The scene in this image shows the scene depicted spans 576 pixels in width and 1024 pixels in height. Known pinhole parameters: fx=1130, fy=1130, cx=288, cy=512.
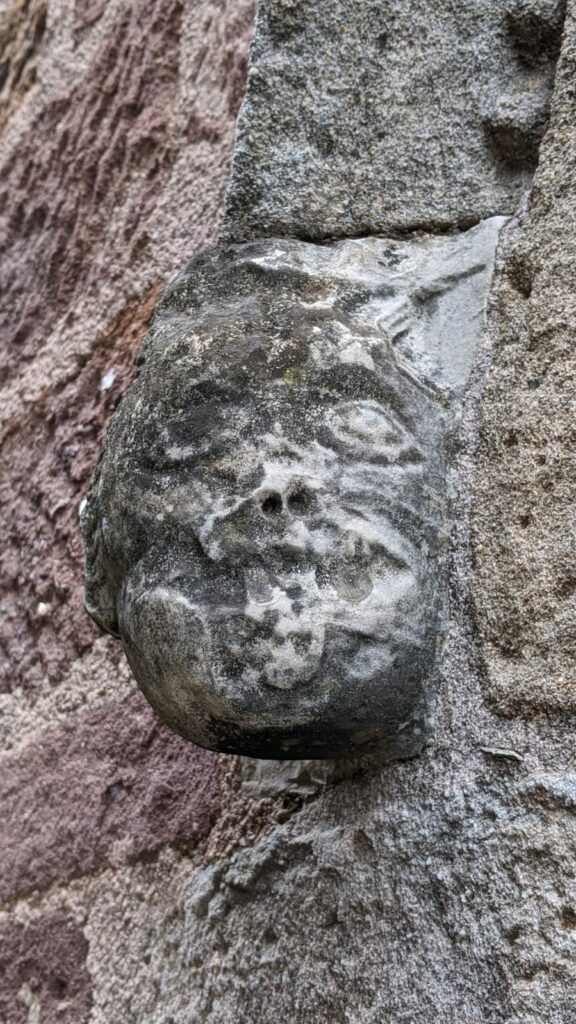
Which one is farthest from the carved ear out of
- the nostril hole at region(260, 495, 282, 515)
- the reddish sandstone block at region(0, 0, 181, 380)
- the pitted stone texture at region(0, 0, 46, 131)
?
the pitted stone texture at region(0, 0, 46, 131)

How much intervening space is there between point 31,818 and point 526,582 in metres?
0.61

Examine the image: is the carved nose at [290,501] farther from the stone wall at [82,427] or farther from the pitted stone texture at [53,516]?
the pitted stone texture at [53,516]

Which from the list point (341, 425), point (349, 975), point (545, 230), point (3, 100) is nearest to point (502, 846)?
point (349, 975)

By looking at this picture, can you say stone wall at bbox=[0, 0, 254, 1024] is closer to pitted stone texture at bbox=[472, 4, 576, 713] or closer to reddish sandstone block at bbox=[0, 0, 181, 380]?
reddish sandstone block at bbox=[0, 0, 181, 380]

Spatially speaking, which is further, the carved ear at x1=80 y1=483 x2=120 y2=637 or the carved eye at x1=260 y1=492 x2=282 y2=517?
the carved ear at x1=80 y1=483 x2=120 y2=637

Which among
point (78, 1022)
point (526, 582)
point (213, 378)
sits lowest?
point (78, 1022)

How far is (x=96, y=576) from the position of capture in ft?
2.38

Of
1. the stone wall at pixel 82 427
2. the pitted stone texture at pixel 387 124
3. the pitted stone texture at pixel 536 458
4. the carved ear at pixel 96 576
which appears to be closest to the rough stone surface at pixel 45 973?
the stone wall at pixel 82 427

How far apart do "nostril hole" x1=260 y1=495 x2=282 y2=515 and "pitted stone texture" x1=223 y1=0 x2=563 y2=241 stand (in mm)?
212

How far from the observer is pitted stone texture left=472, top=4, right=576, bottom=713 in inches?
23.8

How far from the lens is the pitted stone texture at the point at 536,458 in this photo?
605 mm

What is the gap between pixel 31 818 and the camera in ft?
3.42

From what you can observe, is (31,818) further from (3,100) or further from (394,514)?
(3,100)

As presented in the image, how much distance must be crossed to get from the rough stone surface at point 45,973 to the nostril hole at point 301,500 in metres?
0.51
